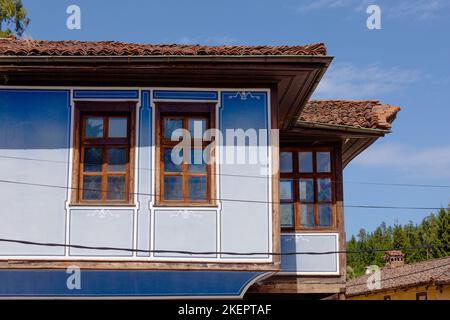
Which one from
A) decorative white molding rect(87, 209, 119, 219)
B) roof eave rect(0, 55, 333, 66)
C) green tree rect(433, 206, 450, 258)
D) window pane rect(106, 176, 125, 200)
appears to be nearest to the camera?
roof eave rect(0, 55, 333, 66)

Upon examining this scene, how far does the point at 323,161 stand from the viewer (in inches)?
561

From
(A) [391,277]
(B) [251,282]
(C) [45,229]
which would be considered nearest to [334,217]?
(B) [251,282]

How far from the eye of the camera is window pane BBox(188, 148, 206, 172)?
1152cm

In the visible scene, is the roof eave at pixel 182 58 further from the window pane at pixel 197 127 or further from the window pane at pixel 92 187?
the window pane at pixel 92 187

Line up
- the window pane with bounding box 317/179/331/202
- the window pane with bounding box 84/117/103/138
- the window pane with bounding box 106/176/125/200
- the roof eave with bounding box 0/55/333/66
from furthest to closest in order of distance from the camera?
the window pane with bounding box 317/179/331/202, the window pane with bounding box 84/117/103/138, the window pane with bounding box 106/176/125/200, the roof eave with bounding box 0/55/333/66

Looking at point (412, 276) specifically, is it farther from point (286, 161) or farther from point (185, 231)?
point (185, 231)

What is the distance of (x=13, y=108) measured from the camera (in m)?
11.5

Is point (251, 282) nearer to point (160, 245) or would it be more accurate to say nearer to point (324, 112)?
point (160, 245)

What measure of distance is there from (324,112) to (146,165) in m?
4.65

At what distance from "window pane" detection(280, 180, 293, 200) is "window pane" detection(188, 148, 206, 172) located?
292cm

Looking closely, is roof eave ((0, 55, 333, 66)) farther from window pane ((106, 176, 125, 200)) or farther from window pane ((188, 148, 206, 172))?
window pane ((106, 176, 125, 200))

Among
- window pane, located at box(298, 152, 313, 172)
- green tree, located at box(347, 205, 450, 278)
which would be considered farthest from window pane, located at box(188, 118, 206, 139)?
green tree, located at box(347, 205, 450, 278)

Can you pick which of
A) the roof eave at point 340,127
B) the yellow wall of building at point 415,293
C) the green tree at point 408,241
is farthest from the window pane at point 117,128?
the green tree at point 408,241

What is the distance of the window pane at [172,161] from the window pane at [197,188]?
256 millimetres
